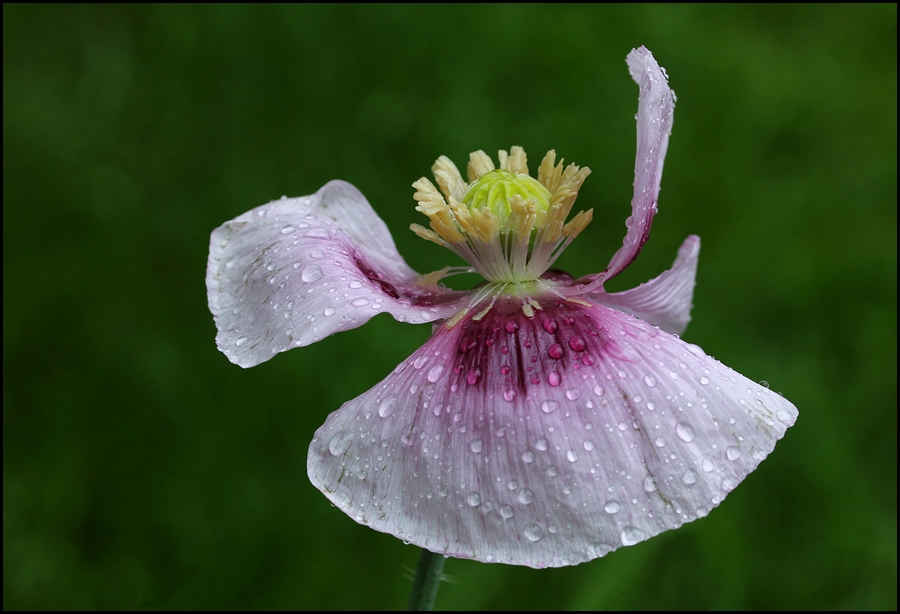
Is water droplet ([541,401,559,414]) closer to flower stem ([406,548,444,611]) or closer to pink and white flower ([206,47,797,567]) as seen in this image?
pink and white flower ([206,47,797,567])

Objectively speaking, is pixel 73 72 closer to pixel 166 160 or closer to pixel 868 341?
pixel 166 160

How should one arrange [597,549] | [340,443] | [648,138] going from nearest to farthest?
[597,549] → [340,443] → [648,138]

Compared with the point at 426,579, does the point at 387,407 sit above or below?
above

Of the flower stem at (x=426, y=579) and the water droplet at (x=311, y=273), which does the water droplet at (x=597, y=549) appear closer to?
the flower stem at (x=426, y=579)

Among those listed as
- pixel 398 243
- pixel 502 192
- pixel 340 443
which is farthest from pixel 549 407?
pixel 398 243

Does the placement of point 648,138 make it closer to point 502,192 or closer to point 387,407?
point 502,192
